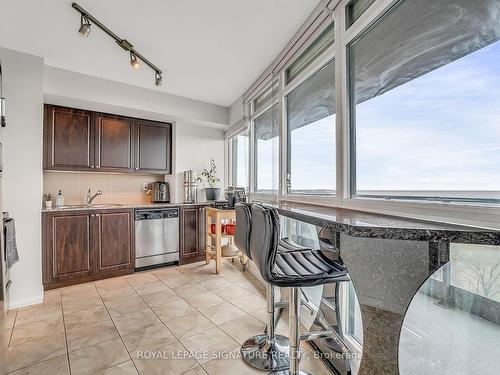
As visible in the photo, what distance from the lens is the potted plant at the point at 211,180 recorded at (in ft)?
13.2

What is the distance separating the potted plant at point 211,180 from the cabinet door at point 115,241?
4.02 ft

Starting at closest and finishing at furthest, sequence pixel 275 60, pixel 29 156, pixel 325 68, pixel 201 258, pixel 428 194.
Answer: pixel 428 194
pixel 325 68
pixel 29 156
pixel 275 60
pixel 201 258

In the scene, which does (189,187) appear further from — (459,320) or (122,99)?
(459,320)

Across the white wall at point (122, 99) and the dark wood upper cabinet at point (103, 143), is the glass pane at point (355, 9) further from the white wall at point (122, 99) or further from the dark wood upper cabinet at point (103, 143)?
the dark wood upper cabinet at point (103, 143)

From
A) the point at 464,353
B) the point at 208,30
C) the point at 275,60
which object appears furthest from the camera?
the point at 275,60

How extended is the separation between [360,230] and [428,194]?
0.69 m

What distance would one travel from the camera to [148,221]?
11.3 feet

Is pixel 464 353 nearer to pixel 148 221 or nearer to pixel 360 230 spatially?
pixel 360 230

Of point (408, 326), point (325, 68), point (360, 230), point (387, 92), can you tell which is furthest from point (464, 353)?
point (325, 68)

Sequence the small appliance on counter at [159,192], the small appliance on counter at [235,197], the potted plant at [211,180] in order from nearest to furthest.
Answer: the small appliance on counter at [235,197] < the small appliance on counter at [159,192] < the potted plant at [211,180]

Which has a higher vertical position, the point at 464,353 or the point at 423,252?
the point at 423,252

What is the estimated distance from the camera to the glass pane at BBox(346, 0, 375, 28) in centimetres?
162

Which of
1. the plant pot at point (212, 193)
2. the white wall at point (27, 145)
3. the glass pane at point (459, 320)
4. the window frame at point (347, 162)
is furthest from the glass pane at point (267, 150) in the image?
the white wall at point (27, 145)

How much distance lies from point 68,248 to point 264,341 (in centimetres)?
255
